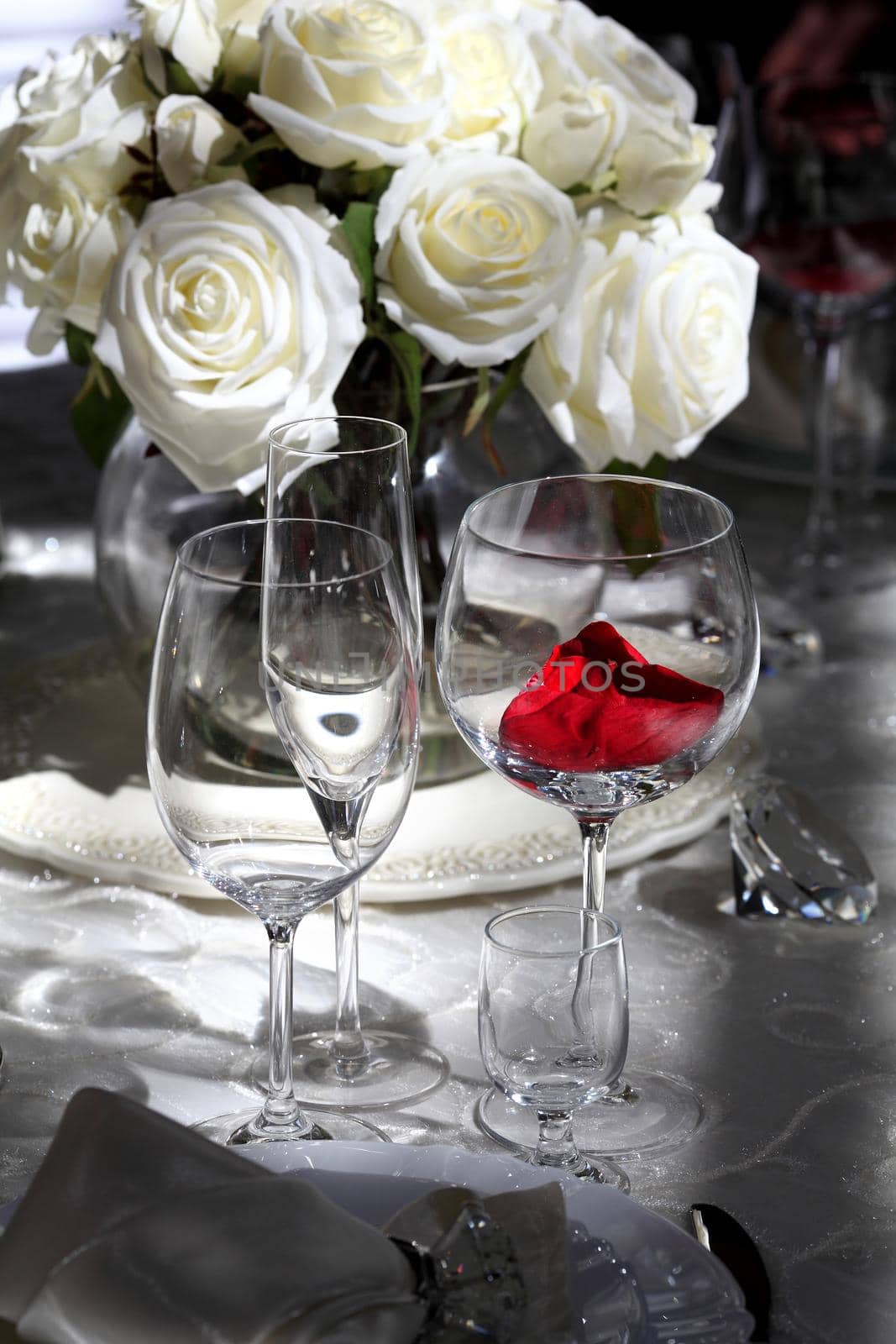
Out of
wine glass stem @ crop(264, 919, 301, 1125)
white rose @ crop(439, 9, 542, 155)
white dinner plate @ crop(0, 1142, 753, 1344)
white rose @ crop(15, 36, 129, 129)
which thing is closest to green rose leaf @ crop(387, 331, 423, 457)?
white rose @ crop(439, 9, 542, 155)

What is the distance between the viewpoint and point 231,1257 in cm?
49

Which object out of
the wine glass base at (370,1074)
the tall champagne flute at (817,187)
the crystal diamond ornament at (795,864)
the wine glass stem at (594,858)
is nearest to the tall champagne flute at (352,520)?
the wine glass base at (370,1074)

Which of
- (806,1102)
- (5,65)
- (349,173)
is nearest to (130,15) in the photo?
(349,173)

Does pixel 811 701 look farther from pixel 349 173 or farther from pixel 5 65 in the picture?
pixel 5 65

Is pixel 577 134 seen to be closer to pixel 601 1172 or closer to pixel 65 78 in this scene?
pixel 65 78

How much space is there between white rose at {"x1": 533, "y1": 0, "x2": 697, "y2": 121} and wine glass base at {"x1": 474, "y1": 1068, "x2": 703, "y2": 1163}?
51 centimetres

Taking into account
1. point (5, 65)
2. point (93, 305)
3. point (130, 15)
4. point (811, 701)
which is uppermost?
point (130, 15)

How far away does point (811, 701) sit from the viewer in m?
1.17

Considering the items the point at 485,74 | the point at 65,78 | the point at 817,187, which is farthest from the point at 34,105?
the point at 817,187

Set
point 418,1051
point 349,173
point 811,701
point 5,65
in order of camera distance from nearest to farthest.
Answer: point 418,1051, point 349,173, point 811,701, point 5,65

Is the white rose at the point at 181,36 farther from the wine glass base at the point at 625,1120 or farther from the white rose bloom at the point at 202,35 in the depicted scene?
the wine glass base at the point at 625,1120

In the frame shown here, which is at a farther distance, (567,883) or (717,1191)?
(567,883)

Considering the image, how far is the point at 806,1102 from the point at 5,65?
10.4 feet

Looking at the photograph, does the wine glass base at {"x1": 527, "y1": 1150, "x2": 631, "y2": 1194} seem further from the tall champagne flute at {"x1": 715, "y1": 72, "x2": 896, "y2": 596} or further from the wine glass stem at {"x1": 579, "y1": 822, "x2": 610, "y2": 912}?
the tall champagne flute at {"x1": 715, "y1": 72, "x2": 896, "y2": 596}
